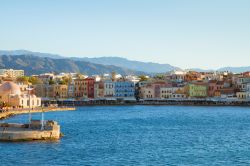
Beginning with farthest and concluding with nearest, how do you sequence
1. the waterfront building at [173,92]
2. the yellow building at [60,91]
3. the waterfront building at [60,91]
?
the yellow building at [60,91]
the waterfront building at [60,91]
the waterfront building at [173,92]

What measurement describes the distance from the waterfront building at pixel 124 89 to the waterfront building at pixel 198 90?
15.0 m

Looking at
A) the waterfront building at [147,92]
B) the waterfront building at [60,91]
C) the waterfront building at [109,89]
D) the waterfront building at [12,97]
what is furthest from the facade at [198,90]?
the waterfront building at [12,97]

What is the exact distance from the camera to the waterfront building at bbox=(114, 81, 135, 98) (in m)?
142

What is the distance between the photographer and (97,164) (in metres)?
36.8

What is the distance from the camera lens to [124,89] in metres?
142

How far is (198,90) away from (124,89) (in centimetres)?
1780

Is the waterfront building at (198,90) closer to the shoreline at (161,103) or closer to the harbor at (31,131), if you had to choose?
the shoreline at (161,103)

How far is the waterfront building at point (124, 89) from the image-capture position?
142 meters

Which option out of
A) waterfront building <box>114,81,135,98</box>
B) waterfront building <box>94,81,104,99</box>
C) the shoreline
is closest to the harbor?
the shoreline

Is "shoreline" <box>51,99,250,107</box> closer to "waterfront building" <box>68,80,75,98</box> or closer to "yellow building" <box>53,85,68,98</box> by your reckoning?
"waterfront building" <box>68,80,75,98</box>

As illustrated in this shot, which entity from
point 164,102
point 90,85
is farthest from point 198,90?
point 90,85

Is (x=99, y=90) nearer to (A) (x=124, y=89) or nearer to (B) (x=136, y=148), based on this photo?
(A) (x=124, y=89)

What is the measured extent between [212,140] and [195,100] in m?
81.4

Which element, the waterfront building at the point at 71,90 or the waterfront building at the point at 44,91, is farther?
the waterfront building at the point at 44,91
